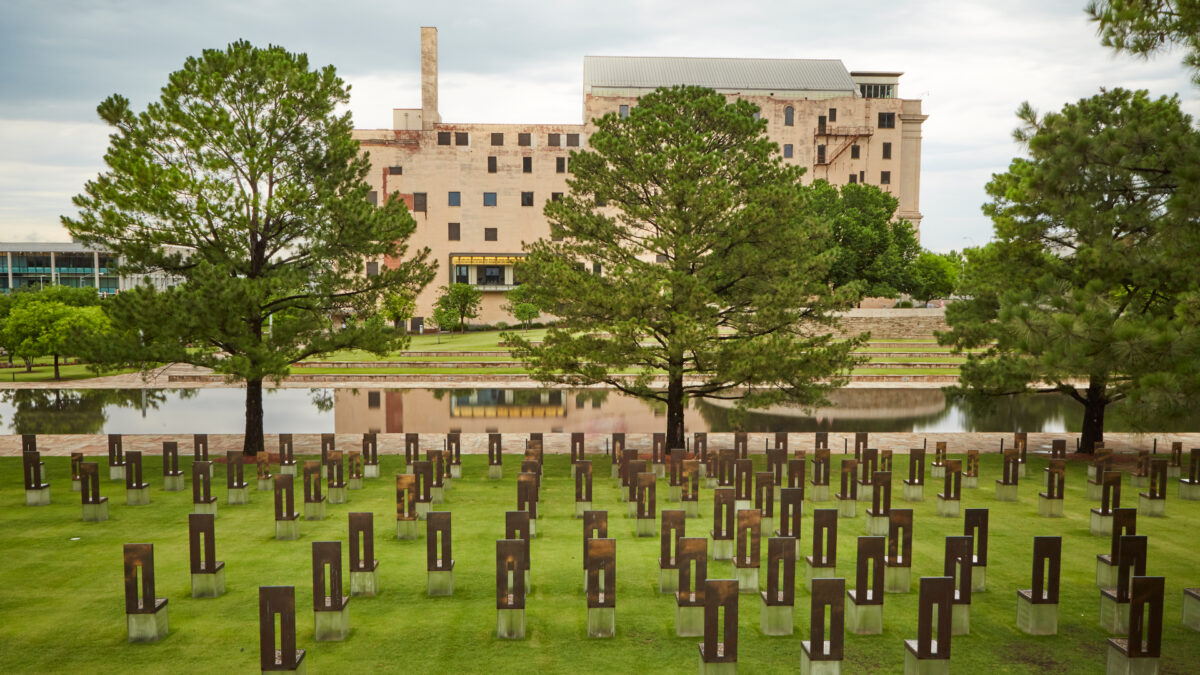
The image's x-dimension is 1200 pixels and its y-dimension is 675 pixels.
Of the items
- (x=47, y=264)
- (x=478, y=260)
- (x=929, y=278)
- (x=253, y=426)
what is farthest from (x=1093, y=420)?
(x=47, y=264)

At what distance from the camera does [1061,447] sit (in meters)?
17.1

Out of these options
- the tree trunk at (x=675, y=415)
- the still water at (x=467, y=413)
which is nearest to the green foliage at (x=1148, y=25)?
the tree trunk at (x=675, y=415)

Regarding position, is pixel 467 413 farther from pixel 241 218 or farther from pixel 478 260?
pixel 478 260

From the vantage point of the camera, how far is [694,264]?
18000mm

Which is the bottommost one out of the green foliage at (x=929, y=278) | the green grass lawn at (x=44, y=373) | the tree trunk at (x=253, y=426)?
the green grass lawn at (x=44, y=373)

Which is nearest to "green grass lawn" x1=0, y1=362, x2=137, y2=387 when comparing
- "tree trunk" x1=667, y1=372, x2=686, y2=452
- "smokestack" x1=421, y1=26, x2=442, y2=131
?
"tree trunk" x1=667, y1=372, x2=686, y2=452

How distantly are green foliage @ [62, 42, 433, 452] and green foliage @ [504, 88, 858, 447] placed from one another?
4.35 meters

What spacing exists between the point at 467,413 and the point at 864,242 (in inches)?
1338

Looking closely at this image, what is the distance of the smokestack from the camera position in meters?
60.3

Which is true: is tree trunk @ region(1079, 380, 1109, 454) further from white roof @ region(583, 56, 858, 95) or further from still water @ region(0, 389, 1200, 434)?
white roof @ region(583, 56, 858, 95)

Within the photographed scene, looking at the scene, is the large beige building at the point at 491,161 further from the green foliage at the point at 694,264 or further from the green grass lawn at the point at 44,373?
the green foliage at the point at 694,264

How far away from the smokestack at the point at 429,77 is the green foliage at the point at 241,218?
147 ft

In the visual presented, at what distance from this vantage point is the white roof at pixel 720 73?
67938 millimetres

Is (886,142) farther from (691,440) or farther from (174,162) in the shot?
(174,162)
